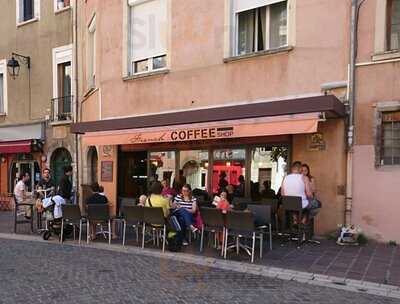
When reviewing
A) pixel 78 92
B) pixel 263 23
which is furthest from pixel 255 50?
pixel 78 92

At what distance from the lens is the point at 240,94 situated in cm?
1096

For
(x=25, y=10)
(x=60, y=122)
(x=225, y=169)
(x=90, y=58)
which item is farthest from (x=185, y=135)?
(x=25, y=10)

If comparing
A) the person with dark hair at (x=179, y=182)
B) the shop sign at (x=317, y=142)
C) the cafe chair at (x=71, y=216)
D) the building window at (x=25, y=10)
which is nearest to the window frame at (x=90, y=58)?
the building window at (x=25, y=10)

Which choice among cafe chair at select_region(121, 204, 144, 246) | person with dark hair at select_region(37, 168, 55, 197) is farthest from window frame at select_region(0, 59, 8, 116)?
cafe chair at select_region(121, 204, 144, 246)

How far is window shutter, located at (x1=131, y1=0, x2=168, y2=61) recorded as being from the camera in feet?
41.8

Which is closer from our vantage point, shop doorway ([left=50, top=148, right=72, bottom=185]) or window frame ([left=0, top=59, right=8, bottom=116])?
shop doorway ([left=50, top=148, right=72, bottom=185])

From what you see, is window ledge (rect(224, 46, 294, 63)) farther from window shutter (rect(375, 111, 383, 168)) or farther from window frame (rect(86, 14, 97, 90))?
window frame (rect(86, 14, 97, 90))

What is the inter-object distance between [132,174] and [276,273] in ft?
25.1

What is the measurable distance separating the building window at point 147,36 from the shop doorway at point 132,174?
242 cm

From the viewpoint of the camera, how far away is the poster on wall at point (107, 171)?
553 inches

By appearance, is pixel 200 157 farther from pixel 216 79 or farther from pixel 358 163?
pixel 358 163

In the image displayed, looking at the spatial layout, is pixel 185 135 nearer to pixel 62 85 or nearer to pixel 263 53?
pixel 263 53

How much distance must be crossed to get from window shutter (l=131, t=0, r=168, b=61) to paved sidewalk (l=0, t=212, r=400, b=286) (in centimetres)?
580

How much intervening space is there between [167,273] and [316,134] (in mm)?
4635
